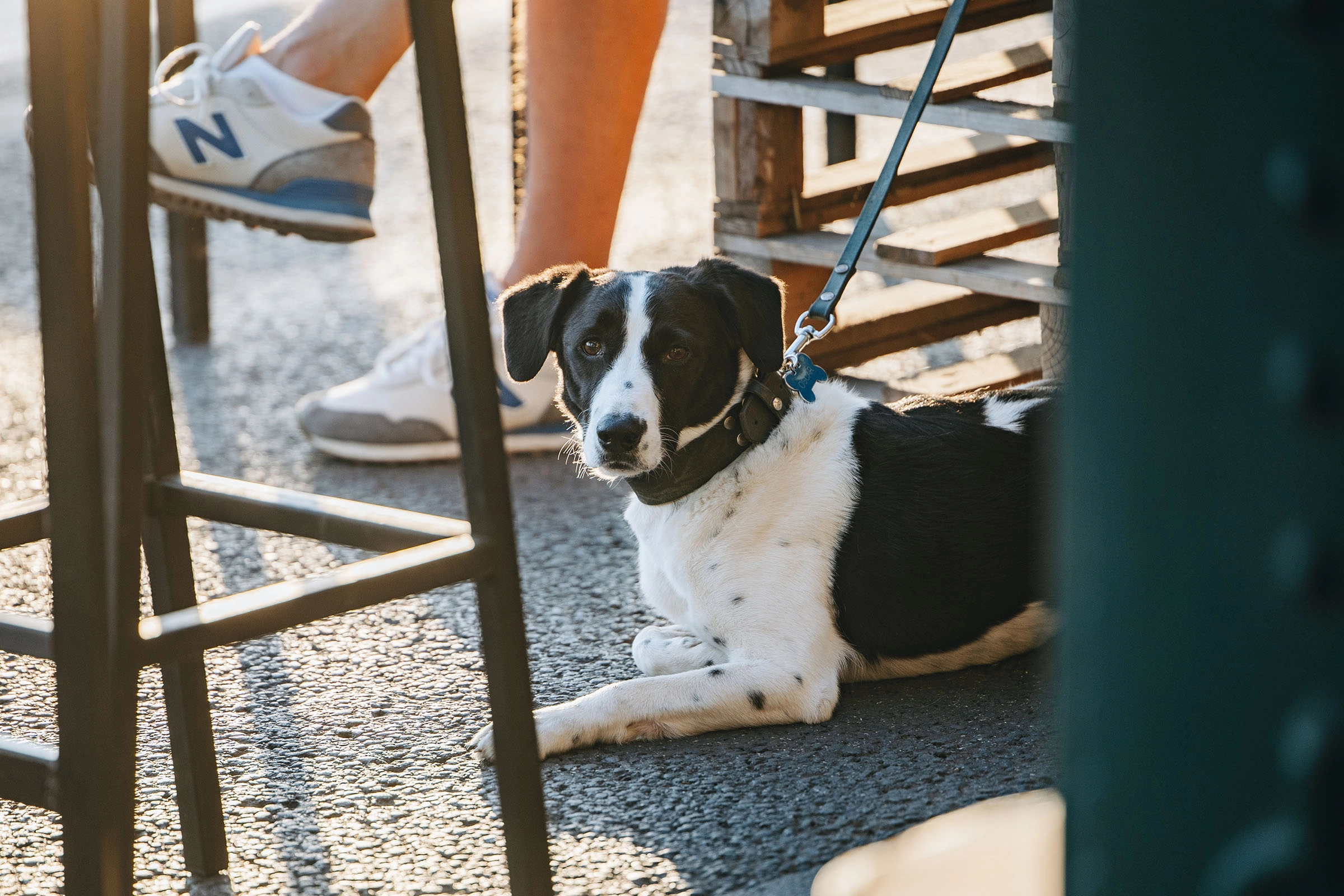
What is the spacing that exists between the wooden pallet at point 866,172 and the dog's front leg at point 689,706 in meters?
1.11

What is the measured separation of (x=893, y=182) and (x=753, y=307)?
0.88 m

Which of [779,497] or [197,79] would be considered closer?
[779,497]

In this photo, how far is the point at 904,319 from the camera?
10.6 feet

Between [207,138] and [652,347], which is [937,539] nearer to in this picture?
[652,347]

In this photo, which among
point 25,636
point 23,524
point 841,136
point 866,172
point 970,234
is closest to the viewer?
point 25,636

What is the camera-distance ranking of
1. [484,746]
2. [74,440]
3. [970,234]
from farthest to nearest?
[970,234] → [484,746] → [74,440]

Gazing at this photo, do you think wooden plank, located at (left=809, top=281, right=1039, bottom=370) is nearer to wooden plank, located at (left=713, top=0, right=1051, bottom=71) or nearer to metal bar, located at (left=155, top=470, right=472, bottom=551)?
wooden plank, located at (left=713, top=0, right=1051, bottom=71)

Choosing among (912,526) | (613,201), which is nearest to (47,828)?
(912,526)

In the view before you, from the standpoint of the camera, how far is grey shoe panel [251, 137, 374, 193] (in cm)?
312

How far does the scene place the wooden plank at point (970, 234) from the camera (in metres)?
2.93

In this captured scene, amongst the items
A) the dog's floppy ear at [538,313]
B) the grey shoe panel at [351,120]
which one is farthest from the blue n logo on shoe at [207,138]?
the dog's floppy ear at [538,313]

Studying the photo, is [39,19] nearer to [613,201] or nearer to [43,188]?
[43,188]

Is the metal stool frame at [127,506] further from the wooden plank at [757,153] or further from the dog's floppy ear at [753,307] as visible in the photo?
the wooden plank at [757,153]

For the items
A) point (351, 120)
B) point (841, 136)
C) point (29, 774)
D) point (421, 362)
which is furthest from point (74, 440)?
point (841, 136)
